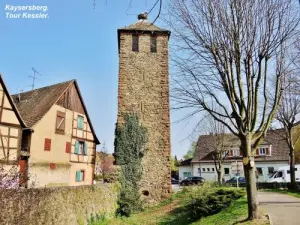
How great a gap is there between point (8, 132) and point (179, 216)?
395 inches

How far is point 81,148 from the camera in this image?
845 inches

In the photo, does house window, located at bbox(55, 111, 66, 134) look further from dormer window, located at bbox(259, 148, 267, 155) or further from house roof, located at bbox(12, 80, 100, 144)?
dormer window, located at bbox(259, 148, 267, 155)

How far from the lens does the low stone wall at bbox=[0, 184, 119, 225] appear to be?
8.10 metres

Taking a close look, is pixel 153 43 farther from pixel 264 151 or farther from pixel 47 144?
pixel 264 151

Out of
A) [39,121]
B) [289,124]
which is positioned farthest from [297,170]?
[39,121]

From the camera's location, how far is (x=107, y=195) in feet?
52.1

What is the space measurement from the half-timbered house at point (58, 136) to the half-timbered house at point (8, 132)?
1498mm

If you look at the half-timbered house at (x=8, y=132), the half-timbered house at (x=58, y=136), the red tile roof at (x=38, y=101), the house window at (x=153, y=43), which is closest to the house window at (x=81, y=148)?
the half-timbered house at (x=58, y=136)

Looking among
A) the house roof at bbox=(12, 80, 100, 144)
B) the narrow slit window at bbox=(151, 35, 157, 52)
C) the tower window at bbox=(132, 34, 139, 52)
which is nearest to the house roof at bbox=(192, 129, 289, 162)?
the narrow slit window at bbox=(151, 35, 157, 52)

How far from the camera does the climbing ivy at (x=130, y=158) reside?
56.4ft

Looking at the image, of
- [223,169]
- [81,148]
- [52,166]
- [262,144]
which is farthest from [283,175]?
[52,166]

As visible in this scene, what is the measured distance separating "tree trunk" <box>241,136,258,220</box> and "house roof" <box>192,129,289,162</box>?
22.3 meters

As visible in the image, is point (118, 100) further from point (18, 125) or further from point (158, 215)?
point (158, 215)

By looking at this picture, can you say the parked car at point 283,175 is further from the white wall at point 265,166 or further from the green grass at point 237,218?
the green grass at point 237,218
